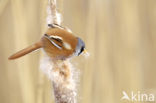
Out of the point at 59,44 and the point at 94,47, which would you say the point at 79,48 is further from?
the point at 94,47

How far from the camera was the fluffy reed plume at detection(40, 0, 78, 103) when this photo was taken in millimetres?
459

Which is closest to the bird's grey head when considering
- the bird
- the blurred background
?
the bird

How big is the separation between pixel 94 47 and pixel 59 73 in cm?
48

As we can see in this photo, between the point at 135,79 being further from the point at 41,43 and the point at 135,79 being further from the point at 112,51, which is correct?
the point at 41,43

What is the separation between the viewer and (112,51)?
1.00 m

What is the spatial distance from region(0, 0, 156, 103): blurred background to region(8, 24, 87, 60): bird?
0.29m

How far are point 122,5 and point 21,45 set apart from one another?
387 mm

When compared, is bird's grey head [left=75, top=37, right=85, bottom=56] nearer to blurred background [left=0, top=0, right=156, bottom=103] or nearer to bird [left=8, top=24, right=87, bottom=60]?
bird [left=8, top=24, right=87, bottom=60]

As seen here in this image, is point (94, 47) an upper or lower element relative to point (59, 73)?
upper

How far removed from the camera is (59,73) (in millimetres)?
471

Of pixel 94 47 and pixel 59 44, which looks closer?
pixel 59 44

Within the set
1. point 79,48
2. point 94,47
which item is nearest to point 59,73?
point 79,48

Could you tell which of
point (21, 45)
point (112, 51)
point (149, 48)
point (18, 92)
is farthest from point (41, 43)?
point (149, 48)

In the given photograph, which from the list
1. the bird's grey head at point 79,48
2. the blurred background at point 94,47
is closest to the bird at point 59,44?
the bird's grey head at point 79,48
